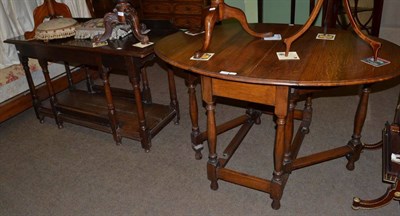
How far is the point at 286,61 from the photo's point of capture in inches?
57.9

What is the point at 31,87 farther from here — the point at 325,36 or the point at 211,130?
the point at 325,36

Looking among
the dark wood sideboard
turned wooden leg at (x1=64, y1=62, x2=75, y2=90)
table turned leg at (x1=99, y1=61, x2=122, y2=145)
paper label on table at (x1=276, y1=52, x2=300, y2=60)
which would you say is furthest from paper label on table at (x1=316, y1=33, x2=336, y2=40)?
the dark wood sideboard

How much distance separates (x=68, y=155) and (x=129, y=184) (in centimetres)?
61

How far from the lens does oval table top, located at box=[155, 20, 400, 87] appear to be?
1.27 meters

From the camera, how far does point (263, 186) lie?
1.75m

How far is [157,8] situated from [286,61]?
10.3 ft

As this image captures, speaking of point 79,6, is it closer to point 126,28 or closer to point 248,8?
point 126,28

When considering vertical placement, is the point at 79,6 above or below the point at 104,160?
above

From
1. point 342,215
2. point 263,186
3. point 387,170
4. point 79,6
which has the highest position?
point 79,6

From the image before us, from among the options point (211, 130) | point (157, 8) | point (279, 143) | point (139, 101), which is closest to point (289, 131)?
point (279, 143)

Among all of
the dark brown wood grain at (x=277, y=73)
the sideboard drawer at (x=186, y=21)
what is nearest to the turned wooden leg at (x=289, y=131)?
the dark brown wood grain at (x=277, y=73)

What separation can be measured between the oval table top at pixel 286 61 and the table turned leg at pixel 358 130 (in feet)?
1.14

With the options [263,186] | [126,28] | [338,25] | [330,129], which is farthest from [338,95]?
[126,28]

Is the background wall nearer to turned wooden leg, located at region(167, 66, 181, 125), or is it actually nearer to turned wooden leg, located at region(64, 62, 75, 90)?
turned wooden leg, located at region(167, 66, 181, 125)
